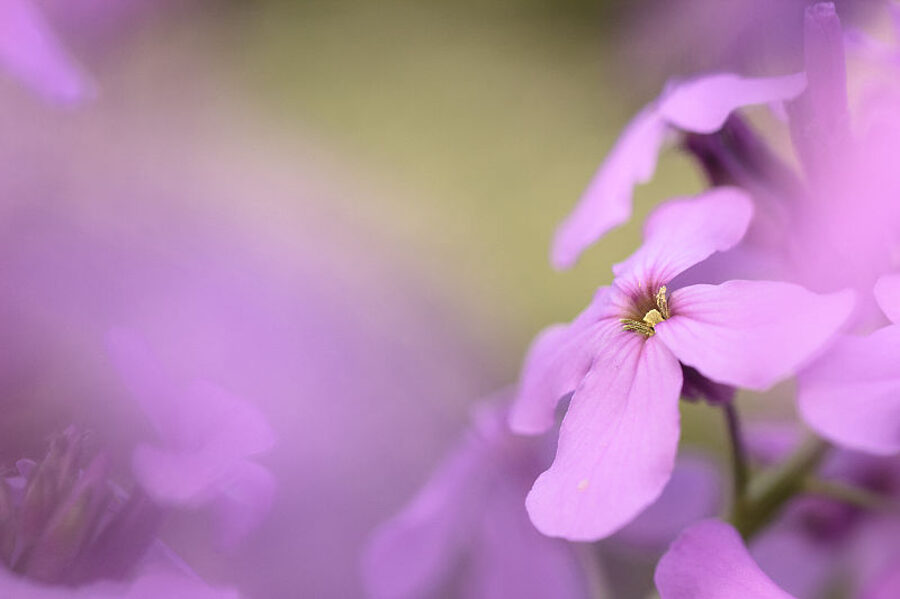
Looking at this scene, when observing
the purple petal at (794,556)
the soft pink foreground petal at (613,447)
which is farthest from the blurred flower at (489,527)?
the soft pink foreground petal at (613,447)

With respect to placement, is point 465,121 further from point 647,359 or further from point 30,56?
point 647,359

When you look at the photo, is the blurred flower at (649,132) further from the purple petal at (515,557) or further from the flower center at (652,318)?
the purple petal at (515,557)

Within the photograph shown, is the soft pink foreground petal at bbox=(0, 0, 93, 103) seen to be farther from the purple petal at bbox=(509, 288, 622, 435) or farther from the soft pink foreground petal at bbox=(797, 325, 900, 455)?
the soft pink foreground petal at bbox=(797, 325, 900, 455)

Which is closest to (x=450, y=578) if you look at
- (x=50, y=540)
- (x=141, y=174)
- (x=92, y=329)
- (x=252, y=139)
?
(x=92, y=329)

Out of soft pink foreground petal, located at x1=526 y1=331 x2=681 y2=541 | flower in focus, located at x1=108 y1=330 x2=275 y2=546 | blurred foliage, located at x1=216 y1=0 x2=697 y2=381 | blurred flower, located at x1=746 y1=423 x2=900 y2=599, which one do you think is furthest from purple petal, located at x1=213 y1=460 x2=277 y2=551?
blurred foliage, located at x1=216 y1=0 x2=697 y2=381

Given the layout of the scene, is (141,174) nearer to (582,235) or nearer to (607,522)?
(582,235)

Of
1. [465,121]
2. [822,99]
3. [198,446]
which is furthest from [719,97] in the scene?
[465,121]
